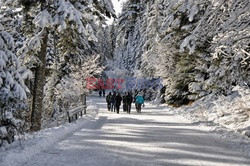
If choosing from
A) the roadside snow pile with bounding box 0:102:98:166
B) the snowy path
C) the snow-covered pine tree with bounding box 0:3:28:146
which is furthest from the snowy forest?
the snowy path

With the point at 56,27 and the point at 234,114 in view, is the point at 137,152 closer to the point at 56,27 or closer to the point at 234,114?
the point at 234,114

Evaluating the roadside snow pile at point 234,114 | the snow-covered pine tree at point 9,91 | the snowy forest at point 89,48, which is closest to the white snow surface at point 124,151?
the snow-covered pine tree at point 9,91

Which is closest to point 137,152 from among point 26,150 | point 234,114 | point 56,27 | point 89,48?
point 26,150

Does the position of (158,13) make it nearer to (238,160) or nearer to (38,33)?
(38,33)

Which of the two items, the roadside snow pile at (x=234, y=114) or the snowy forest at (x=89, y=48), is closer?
the snowy forest at (x=89, y=48)

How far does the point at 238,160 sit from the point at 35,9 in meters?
11.2

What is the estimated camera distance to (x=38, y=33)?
1238 cm

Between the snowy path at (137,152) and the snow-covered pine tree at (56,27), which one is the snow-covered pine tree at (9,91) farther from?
the snow-covered pine tree at (56,27)

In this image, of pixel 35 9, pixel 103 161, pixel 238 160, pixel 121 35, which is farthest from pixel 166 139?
pixel 121 35

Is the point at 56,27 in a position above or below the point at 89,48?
above

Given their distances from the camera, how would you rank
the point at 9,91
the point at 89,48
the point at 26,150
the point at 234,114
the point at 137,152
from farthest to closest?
the point at 89,48
the point at 234,114
the point at 9,91
the point at 137,152
the point at 26,150

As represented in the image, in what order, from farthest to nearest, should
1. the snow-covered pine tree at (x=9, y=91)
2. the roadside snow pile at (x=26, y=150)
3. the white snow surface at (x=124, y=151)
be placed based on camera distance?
the snow-covered pine tree at (x=9, y=91) < the white snow surface at (x=124, y=151) < the roadside snow pile at (x=26, y=150)

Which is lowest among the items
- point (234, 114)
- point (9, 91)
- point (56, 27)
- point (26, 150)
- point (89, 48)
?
point (26, 150)

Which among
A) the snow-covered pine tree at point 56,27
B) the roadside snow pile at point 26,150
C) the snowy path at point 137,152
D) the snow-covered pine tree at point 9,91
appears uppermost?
the snow-covered pine tree at point 56,27
